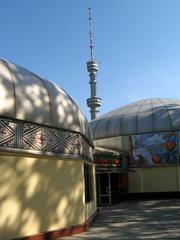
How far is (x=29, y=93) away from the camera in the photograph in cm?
1188

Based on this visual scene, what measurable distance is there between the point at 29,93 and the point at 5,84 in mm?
984

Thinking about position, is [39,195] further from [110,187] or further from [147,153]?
[147,153]

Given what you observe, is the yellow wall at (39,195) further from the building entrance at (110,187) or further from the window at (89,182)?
the building entrance at (110,187)

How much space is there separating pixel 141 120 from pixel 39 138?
19.8 meters

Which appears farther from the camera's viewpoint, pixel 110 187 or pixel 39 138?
pixel 110 187

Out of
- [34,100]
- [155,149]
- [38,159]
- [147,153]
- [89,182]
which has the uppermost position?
[34,100]

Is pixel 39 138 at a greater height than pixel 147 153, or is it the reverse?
pixel 147 153

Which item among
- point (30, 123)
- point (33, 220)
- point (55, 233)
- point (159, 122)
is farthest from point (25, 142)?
point (159, 122)

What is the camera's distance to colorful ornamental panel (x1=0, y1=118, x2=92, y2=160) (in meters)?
10.8

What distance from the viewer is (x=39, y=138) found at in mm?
11984

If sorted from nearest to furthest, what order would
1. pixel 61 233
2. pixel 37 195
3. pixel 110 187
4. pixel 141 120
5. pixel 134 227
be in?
1. pixel 37 195
2. pixel 61 233
3. pixel 134 227
4. pixel 110 187
5. pixel 141 120

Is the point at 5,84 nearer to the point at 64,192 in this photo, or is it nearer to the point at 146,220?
the point at 64,192

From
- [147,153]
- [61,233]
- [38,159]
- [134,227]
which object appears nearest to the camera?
[38,159]

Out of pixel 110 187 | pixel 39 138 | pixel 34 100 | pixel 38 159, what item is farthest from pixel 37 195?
pixel 110 187
